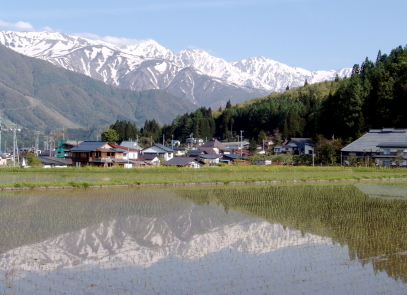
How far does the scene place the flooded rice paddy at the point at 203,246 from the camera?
7.20m

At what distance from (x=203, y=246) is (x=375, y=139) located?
35598mm

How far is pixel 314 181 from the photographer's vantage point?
84.6 feet

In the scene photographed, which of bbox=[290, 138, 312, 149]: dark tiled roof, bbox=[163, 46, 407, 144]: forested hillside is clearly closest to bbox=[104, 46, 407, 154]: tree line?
bbox=[163, 46, 407, 144]: forested hillside

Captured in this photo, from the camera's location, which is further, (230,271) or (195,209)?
(195,209)

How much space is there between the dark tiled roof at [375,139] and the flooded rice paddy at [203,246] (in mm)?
24986

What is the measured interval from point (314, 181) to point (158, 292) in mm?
20180

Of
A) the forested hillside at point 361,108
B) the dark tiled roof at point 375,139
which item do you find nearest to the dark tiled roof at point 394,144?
the dark tiled roof at point 375,139

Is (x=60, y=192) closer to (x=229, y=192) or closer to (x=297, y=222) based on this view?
(x=229, y=192)

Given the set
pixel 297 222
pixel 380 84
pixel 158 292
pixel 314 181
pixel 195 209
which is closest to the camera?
pixel 158 292

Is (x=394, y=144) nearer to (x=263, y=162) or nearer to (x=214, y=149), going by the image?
(x=263, y=162)

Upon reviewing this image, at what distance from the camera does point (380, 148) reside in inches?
1567

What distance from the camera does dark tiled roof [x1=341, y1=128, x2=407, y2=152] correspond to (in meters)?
40.5

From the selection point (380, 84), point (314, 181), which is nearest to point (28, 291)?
point (314, 181)

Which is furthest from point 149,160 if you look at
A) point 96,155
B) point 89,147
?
point 89,147
